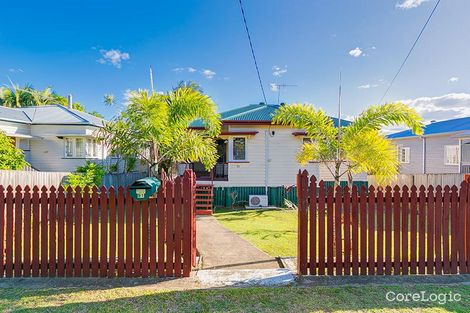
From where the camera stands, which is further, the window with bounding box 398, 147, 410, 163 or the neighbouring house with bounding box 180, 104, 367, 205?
the window with bounding box 398, 147, 410, 163

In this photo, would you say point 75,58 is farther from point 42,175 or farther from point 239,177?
point 239,177

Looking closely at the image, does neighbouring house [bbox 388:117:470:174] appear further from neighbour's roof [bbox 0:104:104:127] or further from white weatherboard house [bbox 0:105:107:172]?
neighbour's roof [bbox 0:104:104:127]

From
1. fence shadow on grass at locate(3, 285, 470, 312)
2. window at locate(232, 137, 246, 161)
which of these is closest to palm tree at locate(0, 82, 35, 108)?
window at locate(232, 137, 246, 161)

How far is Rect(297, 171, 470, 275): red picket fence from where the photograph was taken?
437 centimetres

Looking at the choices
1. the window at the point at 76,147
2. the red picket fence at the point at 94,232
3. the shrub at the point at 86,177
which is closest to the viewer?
the red picket fence at the point at 94,232

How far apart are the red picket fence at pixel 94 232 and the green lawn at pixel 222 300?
43 centimetres

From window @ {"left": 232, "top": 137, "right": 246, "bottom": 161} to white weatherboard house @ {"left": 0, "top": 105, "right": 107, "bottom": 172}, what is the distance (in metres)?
10.2

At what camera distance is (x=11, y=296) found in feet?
11.9

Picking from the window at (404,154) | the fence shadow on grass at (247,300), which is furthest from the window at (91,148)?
the window at (404,154)

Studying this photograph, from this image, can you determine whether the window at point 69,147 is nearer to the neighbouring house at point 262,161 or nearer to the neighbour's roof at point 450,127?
the neighbouring house at point 262,161

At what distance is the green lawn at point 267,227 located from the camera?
634 centimetres

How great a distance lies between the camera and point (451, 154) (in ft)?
61.0

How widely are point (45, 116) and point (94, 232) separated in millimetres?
19634

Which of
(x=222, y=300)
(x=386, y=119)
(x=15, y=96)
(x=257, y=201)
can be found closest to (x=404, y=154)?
(x=257, y=201)
